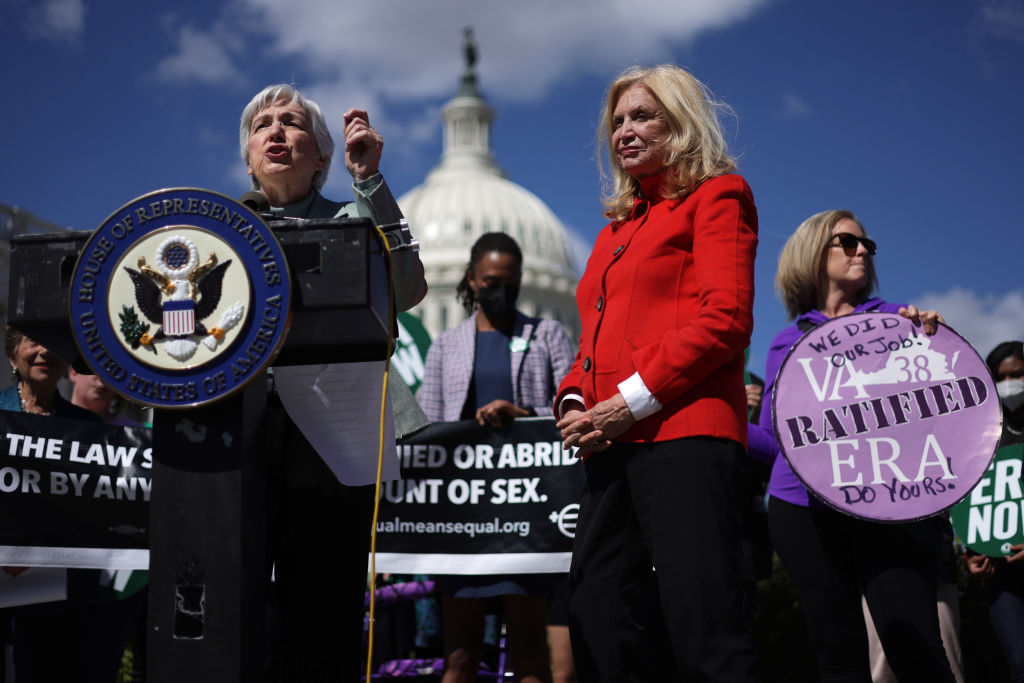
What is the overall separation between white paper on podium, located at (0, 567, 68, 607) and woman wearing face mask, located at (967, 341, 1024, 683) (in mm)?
4385

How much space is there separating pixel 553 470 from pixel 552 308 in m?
79.6

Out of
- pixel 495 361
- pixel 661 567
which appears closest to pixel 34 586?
pixel 495 361

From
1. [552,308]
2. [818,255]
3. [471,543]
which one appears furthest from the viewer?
[552,308]

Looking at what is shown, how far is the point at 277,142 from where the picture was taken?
321cm

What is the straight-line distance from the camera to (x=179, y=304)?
222 centimetres

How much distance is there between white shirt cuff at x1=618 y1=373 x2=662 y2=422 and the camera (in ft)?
8.84

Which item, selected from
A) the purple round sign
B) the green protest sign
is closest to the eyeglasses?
the purple round sign

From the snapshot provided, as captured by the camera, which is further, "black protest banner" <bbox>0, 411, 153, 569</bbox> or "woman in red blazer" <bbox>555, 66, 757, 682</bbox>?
"black protest banner" <bbox>0, 411, 153, 569</bbox>

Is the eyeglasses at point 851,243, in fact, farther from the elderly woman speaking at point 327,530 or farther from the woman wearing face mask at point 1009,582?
the elderly woman speaking at point 327,530

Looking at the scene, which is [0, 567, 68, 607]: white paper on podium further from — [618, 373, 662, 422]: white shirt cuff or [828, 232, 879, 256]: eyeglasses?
[828, 232, 879, 256]: eyeglasses

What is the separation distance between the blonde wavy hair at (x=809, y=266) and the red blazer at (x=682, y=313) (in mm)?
1510

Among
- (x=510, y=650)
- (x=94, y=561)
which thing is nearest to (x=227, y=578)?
(x=510, y=650)

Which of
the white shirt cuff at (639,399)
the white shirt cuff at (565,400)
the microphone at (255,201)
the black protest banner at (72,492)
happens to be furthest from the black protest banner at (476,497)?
the microphone at (255,201)

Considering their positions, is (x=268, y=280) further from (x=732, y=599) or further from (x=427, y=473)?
(x=427, y=473)
